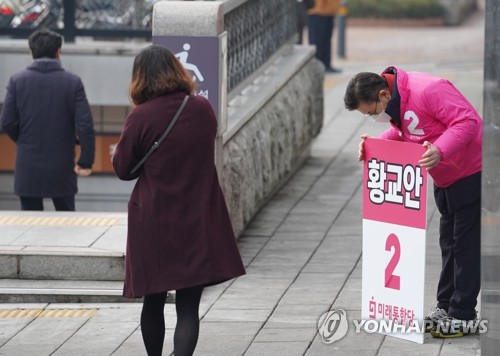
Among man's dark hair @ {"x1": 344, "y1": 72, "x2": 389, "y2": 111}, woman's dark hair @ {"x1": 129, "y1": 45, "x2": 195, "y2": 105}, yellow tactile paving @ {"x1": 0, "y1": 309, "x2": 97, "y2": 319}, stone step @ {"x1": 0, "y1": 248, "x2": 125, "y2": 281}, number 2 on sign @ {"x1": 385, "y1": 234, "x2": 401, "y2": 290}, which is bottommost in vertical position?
yellow tactile paving @ {"x1": 0, "y1": 309, "x2": 97, "y2": 319}

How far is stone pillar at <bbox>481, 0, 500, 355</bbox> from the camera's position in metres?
5.16

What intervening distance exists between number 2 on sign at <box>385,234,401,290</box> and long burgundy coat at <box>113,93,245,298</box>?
3.50 ft

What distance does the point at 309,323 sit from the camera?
23.5ft

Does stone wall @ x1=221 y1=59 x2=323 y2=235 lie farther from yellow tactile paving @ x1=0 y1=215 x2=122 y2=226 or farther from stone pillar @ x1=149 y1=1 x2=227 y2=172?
yellow tactile paving @ x1=0 y1=215 x2=122 y2=226

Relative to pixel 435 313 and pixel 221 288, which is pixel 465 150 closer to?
pixel 435 313

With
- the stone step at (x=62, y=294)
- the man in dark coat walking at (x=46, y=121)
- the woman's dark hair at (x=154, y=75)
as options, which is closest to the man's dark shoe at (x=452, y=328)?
the stone step at (x=62, y=294)

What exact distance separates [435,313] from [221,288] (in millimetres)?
1722

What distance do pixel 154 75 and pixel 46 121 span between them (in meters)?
3.35

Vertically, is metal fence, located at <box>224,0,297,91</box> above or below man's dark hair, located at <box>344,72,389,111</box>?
below

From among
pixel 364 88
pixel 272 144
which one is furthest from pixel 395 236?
pixel 272 144

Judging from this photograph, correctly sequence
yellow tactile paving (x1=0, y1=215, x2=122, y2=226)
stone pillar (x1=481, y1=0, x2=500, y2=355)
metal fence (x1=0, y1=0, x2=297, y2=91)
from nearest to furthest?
stone pillar (x1=481, y1=0, x2=500, y2=355) → yellow tactile paving (x1=0, y1=215, x2=122, y2=226) → metal fence (x1=0, y1=0, x2=297, y2=91)

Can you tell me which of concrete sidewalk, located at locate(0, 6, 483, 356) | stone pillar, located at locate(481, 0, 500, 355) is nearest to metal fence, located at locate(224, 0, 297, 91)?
concrete sidewalk, located at locate(0, 6, 483, 356)

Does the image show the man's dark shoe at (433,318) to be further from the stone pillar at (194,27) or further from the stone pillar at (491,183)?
the stone pillar at (194,27)

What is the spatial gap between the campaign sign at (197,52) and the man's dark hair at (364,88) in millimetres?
2014
